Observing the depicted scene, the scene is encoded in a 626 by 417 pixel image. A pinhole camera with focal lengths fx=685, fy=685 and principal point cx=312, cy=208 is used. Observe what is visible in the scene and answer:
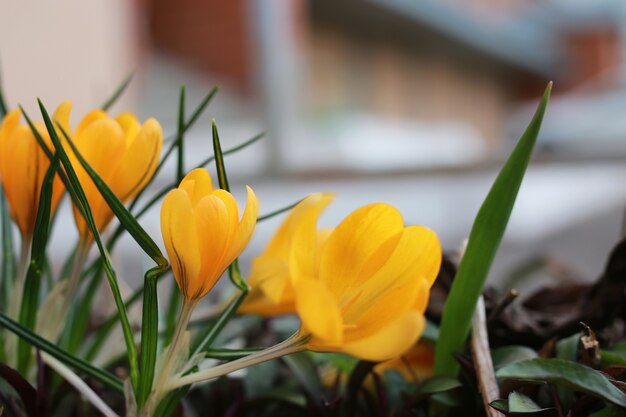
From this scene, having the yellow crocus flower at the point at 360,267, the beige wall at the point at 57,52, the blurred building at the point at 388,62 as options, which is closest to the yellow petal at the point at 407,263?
the yellow crocus flower at the point at 360,267

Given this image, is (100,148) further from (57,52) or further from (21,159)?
(57,52)

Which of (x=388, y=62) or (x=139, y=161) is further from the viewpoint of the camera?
(x=388, y=62)

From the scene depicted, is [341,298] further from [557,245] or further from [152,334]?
[557,245]

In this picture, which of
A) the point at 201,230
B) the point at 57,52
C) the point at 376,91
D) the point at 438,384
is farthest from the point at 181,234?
the point at 376,91

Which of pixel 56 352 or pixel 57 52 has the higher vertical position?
pixel 57 52

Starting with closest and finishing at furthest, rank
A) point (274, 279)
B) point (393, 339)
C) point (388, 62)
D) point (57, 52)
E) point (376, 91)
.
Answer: point (393, 339), point (274, 279), point (57, 52), point (376, 91), point (388, 62)

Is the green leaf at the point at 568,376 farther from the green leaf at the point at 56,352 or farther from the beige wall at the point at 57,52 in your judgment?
the beige wall at the point at 57,52

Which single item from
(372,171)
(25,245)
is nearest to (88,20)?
(372,171)
